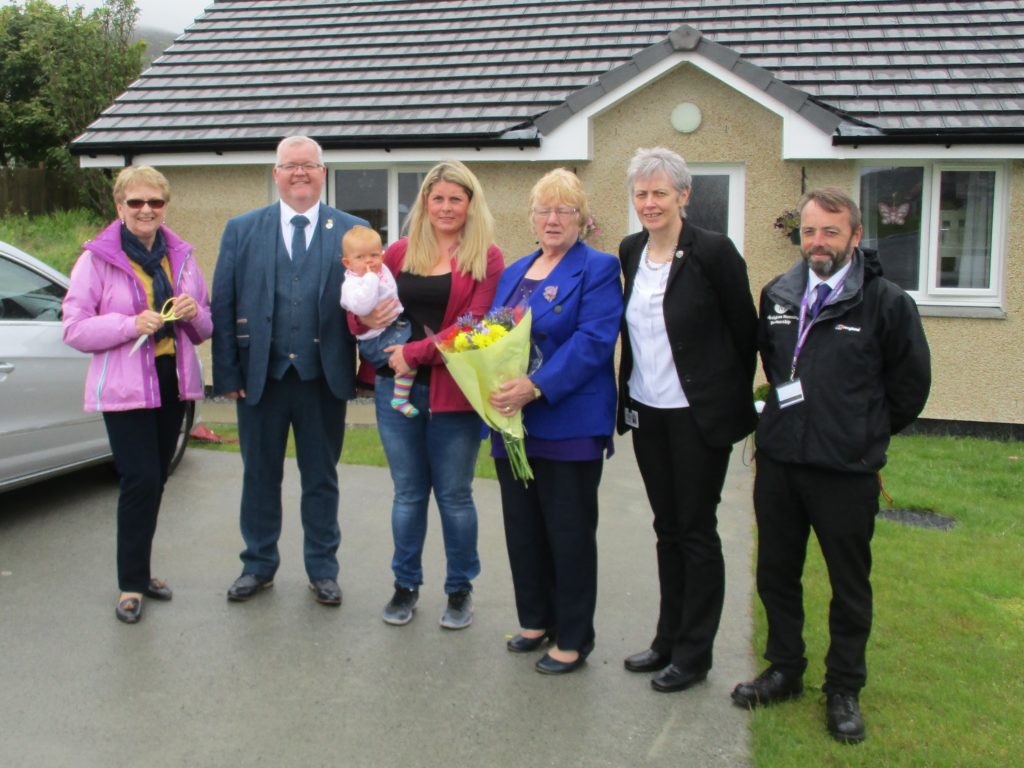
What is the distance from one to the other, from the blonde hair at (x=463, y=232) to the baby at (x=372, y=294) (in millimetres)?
154

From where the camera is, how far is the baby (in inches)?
174

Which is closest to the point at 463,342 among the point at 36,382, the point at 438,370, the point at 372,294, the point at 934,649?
the point at 438,370

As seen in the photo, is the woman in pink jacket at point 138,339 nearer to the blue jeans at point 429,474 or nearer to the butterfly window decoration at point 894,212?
the blue jeans at point 429,474

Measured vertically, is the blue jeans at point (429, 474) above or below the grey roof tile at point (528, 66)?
below

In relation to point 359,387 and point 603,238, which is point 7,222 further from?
point 359,387

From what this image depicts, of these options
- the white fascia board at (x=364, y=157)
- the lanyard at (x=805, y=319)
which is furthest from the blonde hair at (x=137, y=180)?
the white fascia board at (x=364, y=157)

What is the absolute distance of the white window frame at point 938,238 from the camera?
9.77 metres

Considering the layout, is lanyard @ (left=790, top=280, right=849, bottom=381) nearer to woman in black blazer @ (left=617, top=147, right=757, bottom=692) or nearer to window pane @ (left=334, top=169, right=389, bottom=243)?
woman in black blazer @ (left=617, top=147, right=757, bottom=692)

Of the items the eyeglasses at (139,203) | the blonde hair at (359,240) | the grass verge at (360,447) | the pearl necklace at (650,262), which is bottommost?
the grass verge at (360,447)

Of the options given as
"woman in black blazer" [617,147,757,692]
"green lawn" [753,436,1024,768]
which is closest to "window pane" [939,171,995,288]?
"green lawn" [753,436,1024,768]

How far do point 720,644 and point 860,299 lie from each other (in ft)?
5.82

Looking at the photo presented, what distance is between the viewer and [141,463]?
4742 millimetres

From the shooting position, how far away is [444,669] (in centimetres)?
433

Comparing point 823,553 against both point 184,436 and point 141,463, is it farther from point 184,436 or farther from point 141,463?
point 184,436
